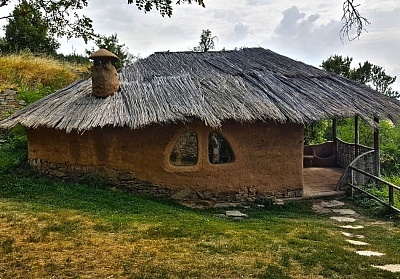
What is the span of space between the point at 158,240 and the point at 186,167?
3.83 meters

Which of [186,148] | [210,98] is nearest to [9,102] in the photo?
[186,148]

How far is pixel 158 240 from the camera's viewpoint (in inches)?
236

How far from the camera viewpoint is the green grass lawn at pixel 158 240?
15.8ft

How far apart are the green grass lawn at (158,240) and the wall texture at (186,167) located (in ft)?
2.03

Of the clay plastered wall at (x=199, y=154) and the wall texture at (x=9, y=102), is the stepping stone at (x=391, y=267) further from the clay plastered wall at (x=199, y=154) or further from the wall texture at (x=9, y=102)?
the wall texture at (x=9, y=102)

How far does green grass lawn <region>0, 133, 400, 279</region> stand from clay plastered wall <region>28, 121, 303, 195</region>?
2.56ft

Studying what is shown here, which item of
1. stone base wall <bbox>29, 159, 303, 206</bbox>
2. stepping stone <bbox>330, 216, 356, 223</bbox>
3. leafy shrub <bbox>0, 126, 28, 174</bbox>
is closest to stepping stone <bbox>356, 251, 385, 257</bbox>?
stepping stone <bbox>330, 216, 356, 223</bbox>

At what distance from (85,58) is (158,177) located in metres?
14.6

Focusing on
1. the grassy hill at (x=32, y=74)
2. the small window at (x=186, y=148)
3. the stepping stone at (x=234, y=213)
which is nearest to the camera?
the stepping stone at (x=234, y=213)

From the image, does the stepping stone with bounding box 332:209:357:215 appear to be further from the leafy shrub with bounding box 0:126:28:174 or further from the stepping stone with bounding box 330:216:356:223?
the leafy shrub with bounding box 0:126:28:174

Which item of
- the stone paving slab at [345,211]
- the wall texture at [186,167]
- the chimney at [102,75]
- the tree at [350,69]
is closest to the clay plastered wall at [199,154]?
the wall texture at [186,167]

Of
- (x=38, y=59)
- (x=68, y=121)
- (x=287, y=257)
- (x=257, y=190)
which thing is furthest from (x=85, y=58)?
(x=287, y=257)

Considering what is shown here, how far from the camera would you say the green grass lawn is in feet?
15.8

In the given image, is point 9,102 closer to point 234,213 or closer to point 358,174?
point 234,213
